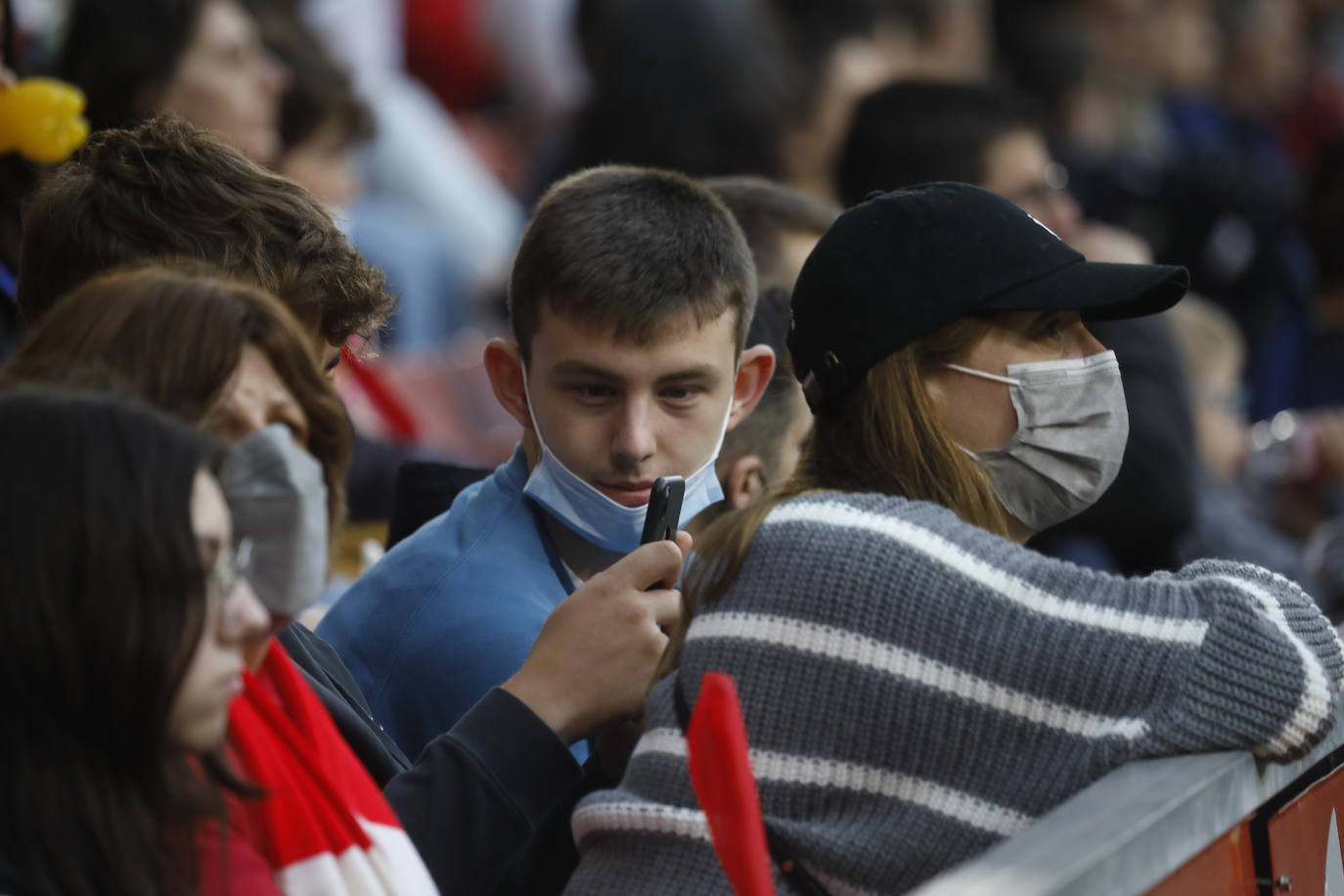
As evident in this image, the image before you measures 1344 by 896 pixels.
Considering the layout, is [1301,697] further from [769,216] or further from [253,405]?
[769,216]

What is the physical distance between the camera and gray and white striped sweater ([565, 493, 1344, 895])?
217 centimetres

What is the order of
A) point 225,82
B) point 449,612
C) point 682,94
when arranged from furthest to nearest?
point 682,94 → point 225,82 → point 449,612

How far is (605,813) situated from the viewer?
7.51 feet

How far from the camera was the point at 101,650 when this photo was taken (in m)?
1.64

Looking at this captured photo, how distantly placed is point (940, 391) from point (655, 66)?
14.0ft

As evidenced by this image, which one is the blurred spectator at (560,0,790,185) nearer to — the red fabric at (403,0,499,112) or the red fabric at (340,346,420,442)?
the red fabric at (340,346,420,442)

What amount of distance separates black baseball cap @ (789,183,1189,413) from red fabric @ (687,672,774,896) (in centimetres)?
70

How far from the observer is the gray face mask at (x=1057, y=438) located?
103 inches

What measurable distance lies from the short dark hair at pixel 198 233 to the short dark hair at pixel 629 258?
1.28 ft

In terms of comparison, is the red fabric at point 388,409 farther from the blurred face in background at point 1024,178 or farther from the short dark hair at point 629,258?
the short dark hair at point 629,258

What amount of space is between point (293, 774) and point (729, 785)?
45cm

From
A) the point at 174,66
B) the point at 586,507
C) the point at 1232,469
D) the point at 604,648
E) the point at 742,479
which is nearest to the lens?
the point at 604,648

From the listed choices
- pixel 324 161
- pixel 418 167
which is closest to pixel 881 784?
pixel 324 161

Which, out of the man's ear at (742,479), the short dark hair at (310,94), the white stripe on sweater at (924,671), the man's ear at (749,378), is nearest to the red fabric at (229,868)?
→ the white stripe on sweater at (924,671)
